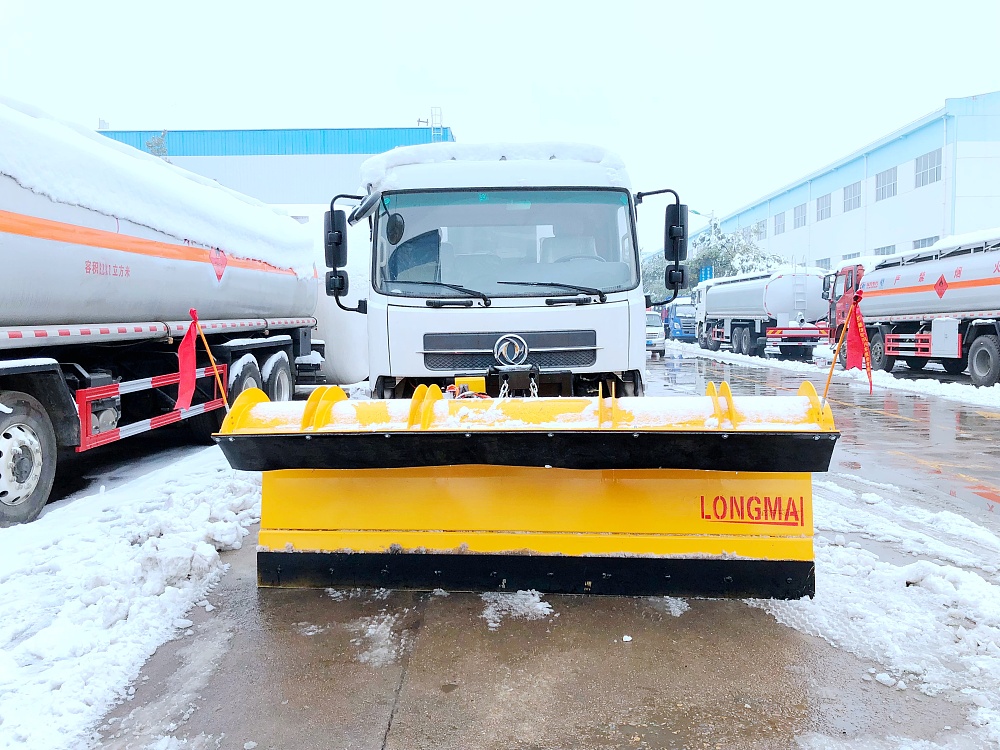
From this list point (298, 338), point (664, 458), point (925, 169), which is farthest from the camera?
point (925, 169)

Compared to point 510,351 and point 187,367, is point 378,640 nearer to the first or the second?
point 510,351

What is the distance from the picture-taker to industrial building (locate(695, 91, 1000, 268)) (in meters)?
33.2

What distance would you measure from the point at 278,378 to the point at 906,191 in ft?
120

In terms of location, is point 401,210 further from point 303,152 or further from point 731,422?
point 303,152

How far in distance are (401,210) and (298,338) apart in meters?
5.72

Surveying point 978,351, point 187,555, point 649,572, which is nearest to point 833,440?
point 649,572

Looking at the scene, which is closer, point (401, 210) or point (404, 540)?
point (404, 540)

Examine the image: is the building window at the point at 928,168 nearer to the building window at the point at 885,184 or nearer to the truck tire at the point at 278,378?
the building window at the point at 885,184

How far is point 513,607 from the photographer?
3.73 meters

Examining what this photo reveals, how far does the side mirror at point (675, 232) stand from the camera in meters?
5.56

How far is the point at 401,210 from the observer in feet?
17.8

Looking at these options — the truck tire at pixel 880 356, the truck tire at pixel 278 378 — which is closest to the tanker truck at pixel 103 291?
the truck tire at pixel 278 378

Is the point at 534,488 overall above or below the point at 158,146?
below

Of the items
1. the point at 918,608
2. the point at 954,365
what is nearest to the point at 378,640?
the point at 918,608
